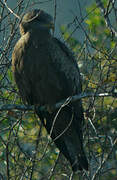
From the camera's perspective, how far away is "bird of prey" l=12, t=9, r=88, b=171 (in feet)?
15.1

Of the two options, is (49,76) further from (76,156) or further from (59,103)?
(76,156)

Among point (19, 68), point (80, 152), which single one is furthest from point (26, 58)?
point (80, 152)

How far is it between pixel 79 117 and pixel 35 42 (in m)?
1.09

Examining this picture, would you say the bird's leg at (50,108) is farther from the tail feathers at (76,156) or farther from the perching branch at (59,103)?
the tail feathers at (76,156)

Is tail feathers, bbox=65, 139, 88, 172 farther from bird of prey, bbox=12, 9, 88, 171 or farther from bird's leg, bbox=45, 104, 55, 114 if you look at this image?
bird's leg, bbox=45, 104, 55, 114

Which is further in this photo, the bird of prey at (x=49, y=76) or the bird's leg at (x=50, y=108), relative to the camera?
the bird's leg at (x=50, y=108)

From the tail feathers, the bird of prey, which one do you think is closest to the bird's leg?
the bird of prey

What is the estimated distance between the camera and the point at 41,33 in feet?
15.7

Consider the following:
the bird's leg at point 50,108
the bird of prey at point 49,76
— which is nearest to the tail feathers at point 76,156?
the bird of prey at point 49,76

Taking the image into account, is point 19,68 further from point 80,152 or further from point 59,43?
point 80,152

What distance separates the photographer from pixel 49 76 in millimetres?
4641

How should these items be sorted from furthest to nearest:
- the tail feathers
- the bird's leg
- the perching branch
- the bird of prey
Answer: the bird's leg → the bird of prey → the tail feathers → the perching branch

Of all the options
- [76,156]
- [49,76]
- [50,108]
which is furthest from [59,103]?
[76,156]

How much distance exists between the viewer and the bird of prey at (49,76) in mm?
4602
